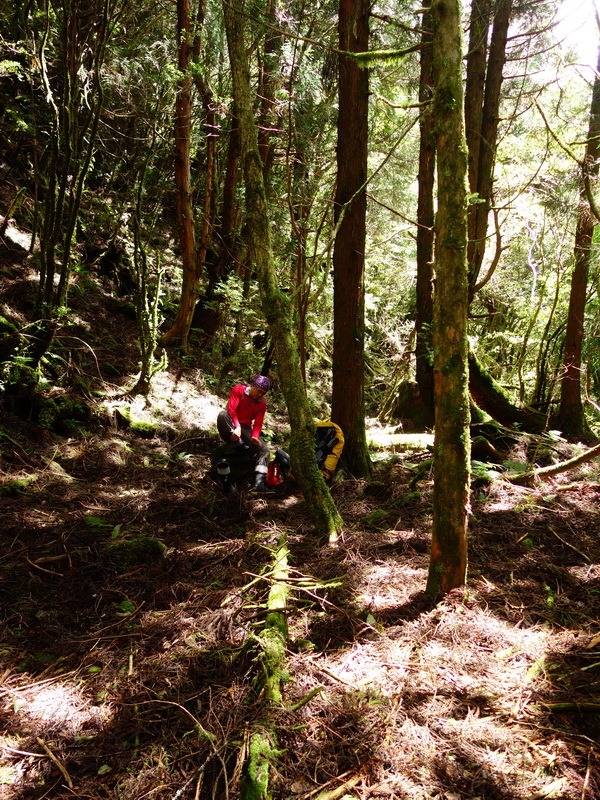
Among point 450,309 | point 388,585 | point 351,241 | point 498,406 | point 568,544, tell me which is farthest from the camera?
point 498,406

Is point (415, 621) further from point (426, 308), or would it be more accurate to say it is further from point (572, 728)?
point (426, 308)

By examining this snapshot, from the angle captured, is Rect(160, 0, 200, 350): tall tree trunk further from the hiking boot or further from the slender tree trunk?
the hiking boot

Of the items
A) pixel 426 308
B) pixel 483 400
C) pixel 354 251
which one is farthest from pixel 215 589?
pixel 426 308

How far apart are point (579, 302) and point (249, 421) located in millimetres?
7225

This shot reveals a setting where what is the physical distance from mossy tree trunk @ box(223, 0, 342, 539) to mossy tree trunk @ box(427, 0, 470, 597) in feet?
5.31

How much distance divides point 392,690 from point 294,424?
9.45 feet

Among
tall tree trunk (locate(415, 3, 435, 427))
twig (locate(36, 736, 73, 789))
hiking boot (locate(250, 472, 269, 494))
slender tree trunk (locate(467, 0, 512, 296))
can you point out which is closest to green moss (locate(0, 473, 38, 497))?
hiking boot (locate(250, 472, 269, 494))

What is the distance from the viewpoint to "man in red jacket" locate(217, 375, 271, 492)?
6.49 m

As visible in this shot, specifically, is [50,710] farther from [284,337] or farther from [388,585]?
[284,337]

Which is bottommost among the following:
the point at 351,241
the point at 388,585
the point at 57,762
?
the point at 57,762

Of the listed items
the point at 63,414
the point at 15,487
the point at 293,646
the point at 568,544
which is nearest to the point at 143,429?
the point at 63,414

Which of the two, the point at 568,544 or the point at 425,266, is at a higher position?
the point at 425,266

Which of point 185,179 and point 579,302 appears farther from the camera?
point 185,179

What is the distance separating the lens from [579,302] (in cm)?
968
